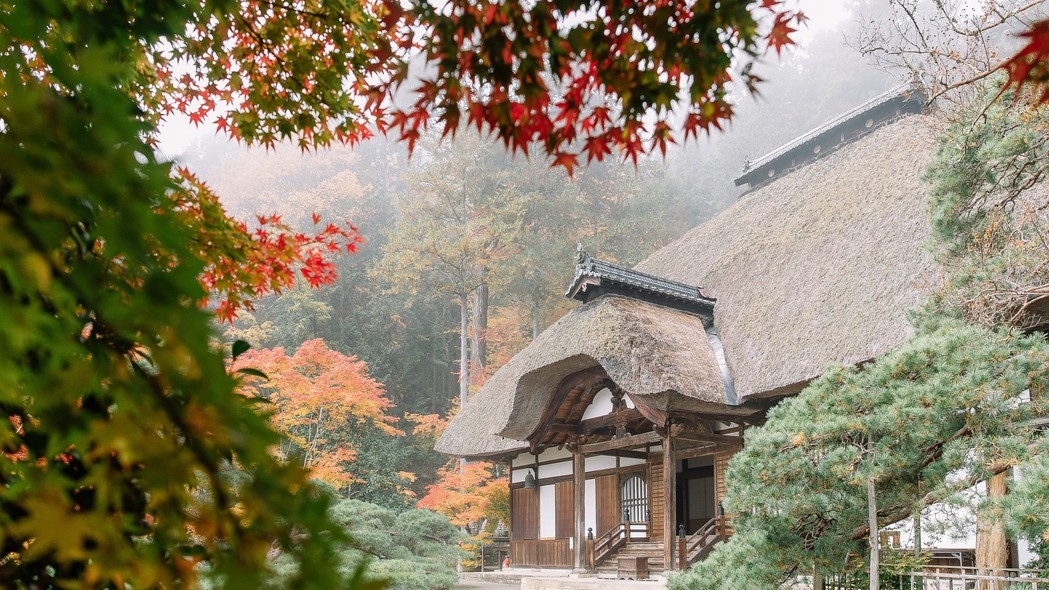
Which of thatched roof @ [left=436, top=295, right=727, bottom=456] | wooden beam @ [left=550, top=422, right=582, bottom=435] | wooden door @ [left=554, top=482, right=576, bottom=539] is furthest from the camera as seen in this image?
wooden door @ [left=554, top=482, right=576, bottom=539]

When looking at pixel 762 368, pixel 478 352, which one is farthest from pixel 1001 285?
pixel 478 352

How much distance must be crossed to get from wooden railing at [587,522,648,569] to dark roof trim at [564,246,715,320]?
127 inches

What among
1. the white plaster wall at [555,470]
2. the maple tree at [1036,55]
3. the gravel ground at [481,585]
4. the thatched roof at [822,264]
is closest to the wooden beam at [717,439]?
the thatched roof at [822,264]

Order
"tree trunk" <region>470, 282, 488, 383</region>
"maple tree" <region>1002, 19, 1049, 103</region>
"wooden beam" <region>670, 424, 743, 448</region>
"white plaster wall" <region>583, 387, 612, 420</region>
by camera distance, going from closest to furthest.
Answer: "maple tree" <region>1002, 19, 1049, 103</region>, "wooden beam" <region>670, 424, 743, 448</region>, "white plaster wall" <region>583, 387, 612, 420</region>, "tree trunk" <region>470, 282, 488, 383</region>

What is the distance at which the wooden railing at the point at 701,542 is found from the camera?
851cm

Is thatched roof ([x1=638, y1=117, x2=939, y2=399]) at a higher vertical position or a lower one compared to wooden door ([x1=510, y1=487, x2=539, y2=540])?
higher

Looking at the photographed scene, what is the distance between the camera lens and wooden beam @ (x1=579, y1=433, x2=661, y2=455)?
9329 millimetres

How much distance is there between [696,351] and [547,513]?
4.44 meters

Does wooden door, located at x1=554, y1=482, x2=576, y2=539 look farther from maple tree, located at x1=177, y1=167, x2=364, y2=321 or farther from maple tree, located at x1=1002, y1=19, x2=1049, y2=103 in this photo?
maple tree, located at x1=1002, y1=19, x2=1049, y2=103

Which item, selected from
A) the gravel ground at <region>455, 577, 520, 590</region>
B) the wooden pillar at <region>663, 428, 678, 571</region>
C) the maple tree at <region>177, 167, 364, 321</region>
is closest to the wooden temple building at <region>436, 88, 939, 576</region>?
the wooden pillar at <region>663, 428, 678, 571</region>

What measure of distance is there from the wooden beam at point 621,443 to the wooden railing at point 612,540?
3.65 ft

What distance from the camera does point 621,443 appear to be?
9.88 meters

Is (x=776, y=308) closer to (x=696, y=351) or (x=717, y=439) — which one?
(x=696, y=351)

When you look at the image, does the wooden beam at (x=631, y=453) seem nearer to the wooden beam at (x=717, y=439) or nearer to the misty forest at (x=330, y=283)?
the misty forest at (x=330, y=283)
